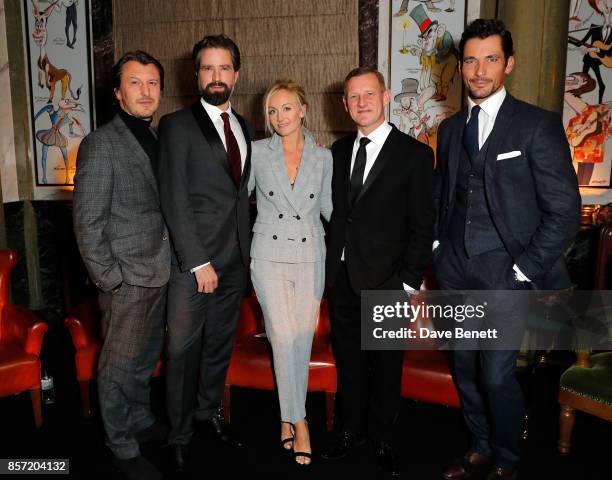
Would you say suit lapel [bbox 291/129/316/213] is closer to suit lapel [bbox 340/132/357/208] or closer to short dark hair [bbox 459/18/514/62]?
suit lapel [bbox 340/132/357/208]

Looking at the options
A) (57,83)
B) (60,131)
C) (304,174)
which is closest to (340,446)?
(304,174)

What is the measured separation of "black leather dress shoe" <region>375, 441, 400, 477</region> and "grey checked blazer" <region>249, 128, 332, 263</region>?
1015mm

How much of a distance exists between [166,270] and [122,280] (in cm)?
21

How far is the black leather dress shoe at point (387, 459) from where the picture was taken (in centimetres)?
276

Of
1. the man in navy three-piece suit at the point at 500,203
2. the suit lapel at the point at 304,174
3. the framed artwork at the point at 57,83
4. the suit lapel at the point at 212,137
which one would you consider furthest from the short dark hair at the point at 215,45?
the framed artwork at the point at 57,83

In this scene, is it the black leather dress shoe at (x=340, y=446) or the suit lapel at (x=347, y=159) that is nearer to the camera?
the suit lapel at (x=347, y=159)

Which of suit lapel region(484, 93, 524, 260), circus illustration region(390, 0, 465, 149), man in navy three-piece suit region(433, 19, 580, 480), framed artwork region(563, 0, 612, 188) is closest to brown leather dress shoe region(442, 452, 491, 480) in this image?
man in navy three-piece suit region(433, 19, 580, 480)

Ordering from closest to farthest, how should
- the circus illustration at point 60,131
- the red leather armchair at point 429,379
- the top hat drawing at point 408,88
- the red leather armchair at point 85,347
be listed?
the red leather armchair at point 429,379, the red leather armchair at point 85,347, the top hat drawing at point 408,88, the circus illustration at point 60,131

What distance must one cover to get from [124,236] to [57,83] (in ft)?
10.4

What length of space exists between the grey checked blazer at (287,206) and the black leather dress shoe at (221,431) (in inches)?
38.7

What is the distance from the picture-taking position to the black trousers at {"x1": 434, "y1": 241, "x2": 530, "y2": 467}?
8.13 feet

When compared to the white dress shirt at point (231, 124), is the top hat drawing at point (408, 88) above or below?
above

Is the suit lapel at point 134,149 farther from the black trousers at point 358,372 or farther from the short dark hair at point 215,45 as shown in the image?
the black trousers at point 358,372

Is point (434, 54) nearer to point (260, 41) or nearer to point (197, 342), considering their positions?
point (260, 41)
